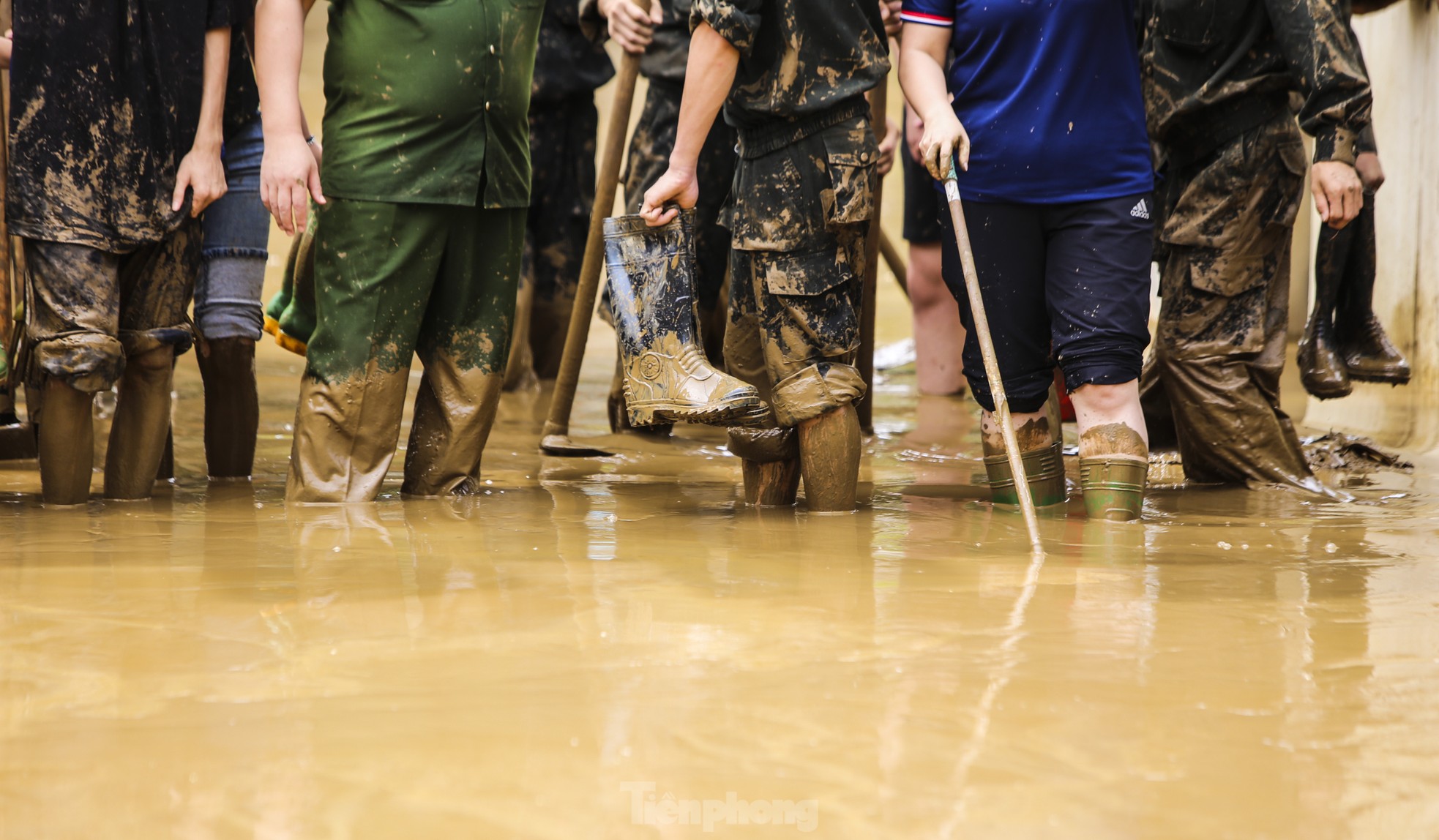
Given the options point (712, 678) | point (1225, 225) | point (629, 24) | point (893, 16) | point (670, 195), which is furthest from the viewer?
point (893, 16)

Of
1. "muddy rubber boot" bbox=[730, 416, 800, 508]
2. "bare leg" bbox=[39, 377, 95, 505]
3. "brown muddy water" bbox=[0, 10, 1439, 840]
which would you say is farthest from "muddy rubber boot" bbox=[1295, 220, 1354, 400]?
"bare leg" bbox=[39, 377, 95, 505]

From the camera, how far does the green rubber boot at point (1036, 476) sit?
10.8 ft

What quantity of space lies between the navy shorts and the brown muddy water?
16.5 inches

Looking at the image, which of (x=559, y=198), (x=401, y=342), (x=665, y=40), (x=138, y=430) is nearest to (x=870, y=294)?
(x=665, y=40)

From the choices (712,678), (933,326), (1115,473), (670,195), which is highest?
(670,195)

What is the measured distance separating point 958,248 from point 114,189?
1903mm

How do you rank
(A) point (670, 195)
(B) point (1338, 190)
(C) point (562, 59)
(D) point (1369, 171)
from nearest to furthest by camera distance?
(A) point (670, 195)
(B) point (1338, 190)
(D) point (1369, 171)
(C) point (562, 59)

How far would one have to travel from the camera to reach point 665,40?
449 cm

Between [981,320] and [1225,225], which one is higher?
[1225,225]

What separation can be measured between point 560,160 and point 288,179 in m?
2.78

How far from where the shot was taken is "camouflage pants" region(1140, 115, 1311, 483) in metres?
3.52

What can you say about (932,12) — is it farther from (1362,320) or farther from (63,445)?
(63,445)

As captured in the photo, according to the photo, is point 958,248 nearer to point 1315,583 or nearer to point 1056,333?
point 1056,333

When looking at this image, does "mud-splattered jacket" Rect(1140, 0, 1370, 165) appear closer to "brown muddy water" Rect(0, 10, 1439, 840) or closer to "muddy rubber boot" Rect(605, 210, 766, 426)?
"brown muddy water" Rect(0, 10, 1439, 840)
